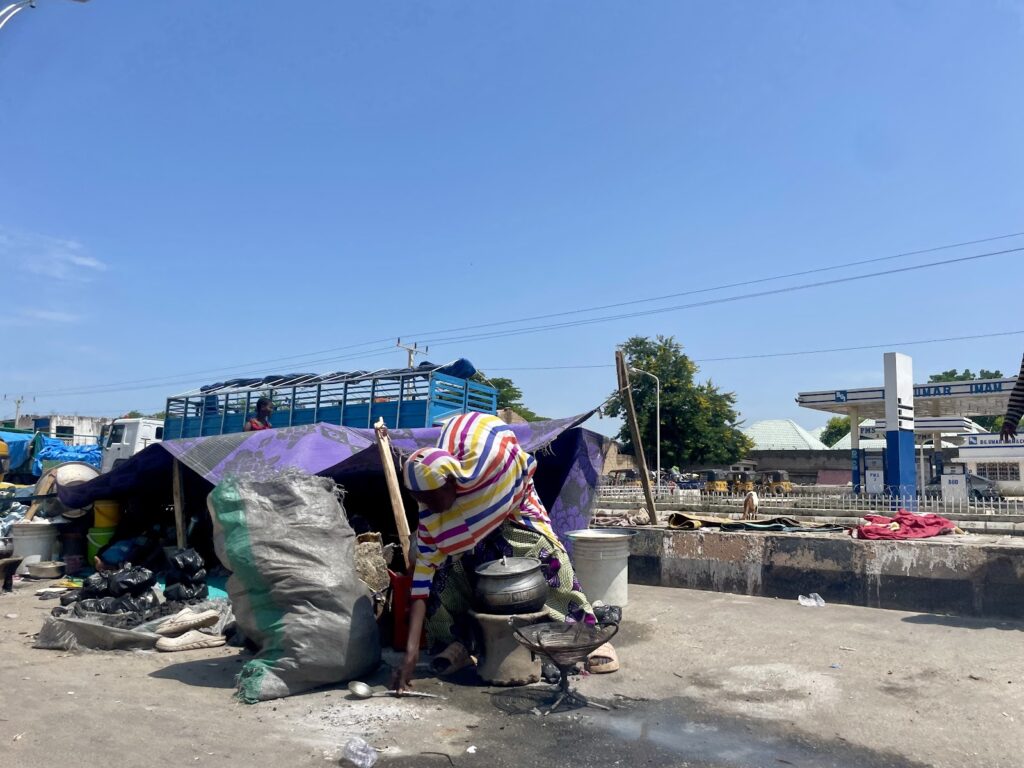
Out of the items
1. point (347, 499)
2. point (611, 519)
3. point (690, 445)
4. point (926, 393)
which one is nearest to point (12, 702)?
point (347, 499)

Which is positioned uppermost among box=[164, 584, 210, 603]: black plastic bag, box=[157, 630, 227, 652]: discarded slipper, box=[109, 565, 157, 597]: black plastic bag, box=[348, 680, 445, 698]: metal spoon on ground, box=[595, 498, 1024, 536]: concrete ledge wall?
box=[595, 498, 1024, 536]: concrete ledge wall

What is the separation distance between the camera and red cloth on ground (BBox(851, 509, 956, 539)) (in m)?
7.95

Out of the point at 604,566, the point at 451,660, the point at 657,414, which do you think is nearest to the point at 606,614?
the point at 604,566

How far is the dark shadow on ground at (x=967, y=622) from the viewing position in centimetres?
640

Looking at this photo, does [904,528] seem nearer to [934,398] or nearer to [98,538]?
[98,538]

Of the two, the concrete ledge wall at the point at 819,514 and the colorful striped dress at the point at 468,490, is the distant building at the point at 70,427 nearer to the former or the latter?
the concrete ledge wall at the point at 819,514

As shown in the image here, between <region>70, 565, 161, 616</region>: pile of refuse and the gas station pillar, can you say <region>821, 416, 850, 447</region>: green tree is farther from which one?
<region>70, 565, 161, 616</region>: pile of refuse

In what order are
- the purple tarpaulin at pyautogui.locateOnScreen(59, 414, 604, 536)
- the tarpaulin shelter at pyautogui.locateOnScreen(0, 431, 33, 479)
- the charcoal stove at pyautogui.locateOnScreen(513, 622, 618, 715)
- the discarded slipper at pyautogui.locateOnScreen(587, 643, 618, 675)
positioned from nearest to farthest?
the charcoal stove at pyautogui.locateOnScreen(513, 622, 618, 715), the discarded slipper at pyautogui.locateOnScreen(587, 643, 618, 675), the purple tarpaulin at pyautogui.locateOnScreen(59, 414, 604, 536), the tarpaulin shelter at pyautogui.locateOnScreen(0, 431, 33, 479)

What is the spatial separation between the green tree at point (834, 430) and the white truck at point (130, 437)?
2617 inches

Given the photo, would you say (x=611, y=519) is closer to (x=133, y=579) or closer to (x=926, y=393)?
(x=133, y=579)

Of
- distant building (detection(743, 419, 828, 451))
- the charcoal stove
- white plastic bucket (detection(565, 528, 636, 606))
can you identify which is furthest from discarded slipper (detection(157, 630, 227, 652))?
distant building (detection(743, 419, 828, 451))

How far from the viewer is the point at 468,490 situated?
4938 mm

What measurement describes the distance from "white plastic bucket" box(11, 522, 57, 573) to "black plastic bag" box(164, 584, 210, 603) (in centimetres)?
338

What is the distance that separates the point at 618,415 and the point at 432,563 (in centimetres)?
2973
